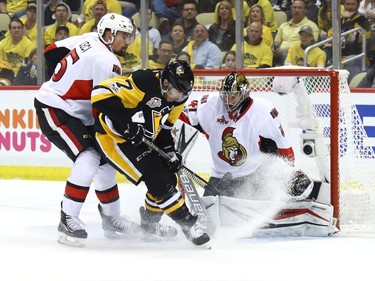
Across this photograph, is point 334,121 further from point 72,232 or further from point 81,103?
point 72,232

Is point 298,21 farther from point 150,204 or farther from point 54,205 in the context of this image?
point 150,204

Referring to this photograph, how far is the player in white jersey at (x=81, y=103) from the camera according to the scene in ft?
16.8

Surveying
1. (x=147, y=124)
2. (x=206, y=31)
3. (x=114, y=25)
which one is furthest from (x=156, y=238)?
(x=206, y=31)

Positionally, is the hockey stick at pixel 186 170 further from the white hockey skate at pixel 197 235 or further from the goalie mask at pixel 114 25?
the goalie mask at pixel 114 25

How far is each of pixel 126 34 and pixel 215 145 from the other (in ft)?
2.81

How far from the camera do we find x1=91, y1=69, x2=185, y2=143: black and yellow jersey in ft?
16.3

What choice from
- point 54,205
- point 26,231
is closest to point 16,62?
point 54,205

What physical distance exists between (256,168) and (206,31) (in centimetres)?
265

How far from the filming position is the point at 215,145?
5.73 m

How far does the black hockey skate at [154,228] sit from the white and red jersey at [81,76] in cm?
58

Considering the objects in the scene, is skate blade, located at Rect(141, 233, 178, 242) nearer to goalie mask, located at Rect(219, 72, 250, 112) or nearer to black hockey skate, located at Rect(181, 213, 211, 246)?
black hockey skate, located at Rect(181, 213, 211, 246)

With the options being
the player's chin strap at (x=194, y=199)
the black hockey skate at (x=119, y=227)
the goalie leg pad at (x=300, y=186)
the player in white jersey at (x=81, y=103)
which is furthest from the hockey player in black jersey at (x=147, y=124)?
the goalie leg pad at (x=300, y=186)

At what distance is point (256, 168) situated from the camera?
18.5ft

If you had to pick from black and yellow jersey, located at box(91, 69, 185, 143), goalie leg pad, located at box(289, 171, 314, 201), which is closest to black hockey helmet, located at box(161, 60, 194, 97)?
black and yellow jersey, located at box(91, 69, 185, 143)
